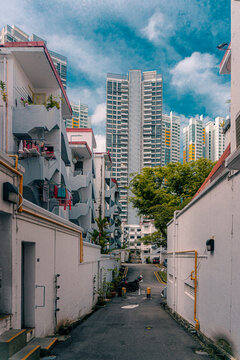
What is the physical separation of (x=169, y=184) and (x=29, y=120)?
82.4 feet

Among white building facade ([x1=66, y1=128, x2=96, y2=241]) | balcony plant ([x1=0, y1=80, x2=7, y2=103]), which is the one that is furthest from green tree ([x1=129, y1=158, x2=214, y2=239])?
balcony plant ([x1=0, y1=80, x2=7, y2=103])

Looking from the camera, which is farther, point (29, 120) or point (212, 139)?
point (212, 139)

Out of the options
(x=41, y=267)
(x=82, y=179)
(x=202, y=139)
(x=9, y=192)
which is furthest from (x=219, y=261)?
(x=202, y=139)

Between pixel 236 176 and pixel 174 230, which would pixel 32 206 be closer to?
pixel 236 176

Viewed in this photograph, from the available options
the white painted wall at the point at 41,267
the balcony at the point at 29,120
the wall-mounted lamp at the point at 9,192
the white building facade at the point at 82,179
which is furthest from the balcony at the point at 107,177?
the wall-mounted lamp at the point at 9,192

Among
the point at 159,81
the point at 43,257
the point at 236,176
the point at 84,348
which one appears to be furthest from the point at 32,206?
the point at 159,81

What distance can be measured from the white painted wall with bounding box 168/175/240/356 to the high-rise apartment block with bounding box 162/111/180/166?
141371 mm

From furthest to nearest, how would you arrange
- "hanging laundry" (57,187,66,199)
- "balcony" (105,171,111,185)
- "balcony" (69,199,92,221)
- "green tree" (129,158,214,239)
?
"balcony" (105,171,111,185) → "green tree" (129,158,214,239) → "balcony" (69,199,92,221) → "hanging laundry" (57,187,66,199)

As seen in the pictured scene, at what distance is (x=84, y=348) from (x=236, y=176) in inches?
225

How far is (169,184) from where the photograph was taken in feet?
127

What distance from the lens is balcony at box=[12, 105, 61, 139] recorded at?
53.3ft

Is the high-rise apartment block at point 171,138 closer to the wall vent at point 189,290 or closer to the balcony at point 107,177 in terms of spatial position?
the balcony at point 107,177

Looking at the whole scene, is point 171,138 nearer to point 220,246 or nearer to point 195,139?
point 195,139

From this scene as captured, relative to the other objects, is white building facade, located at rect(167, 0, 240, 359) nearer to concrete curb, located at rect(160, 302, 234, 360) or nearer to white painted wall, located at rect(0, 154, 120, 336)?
concrete curb, located at rect(160, 302, 234, 360)
